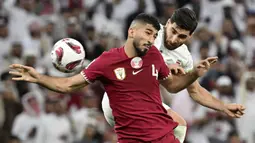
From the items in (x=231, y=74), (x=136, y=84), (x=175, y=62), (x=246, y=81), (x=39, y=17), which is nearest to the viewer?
(x=136, y=84)

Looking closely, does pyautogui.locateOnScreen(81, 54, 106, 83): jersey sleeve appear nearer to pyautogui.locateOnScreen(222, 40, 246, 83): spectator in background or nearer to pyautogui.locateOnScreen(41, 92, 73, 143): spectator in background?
pyautogui.locateOnScreen(41, 92, 73, 143): spectator in background

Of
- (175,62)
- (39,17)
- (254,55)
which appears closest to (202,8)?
(254,55)

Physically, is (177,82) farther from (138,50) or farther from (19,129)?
(19,129)

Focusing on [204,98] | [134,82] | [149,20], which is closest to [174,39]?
[149,20]

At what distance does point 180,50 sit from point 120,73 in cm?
114

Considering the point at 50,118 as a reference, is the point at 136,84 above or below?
above

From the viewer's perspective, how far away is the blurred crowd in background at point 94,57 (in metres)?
12.9

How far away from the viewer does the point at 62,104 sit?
13.1 m

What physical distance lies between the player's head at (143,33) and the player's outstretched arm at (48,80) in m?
0.56

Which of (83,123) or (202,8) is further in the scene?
(202,8)

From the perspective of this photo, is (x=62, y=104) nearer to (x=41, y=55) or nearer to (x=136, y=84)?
(x=41, y=55)

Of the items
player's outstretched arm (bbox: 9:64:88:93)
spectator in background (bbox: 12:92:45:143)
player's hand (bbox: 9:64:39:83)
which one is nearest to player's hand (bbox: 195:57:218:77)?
player's outstretched arm (bbox: 9:64:88:93)

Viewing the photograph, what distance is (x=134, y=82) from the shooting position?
7.93 meters

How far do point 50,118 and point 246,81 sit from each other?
301 centimetres
